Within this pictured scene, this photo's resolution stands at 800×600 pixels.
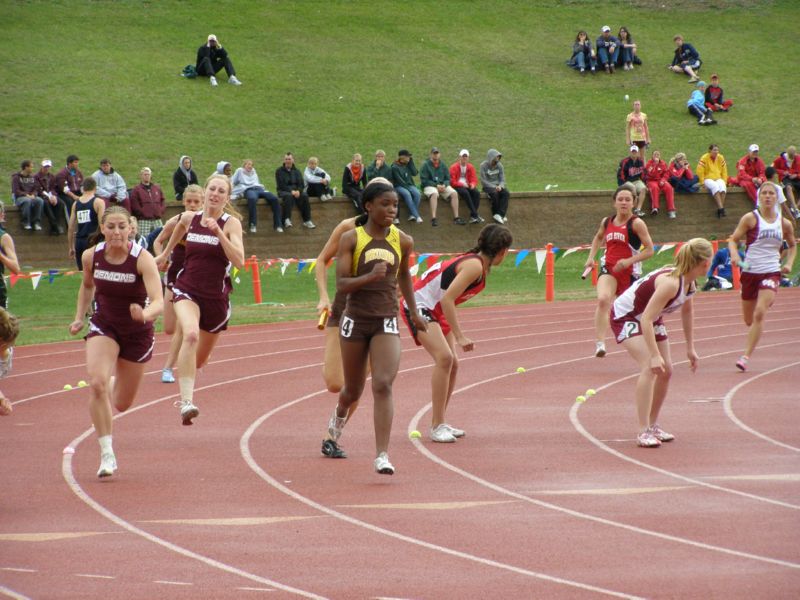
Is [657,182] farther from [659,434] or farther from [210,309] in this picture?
[210,309]

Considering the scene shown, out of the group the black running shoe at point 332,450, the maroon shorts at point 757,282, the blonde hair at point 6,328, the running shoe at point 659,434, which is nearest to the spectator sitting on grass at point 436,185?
the maroon shorts at point 757,282

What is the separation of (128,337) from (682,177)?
23.3m

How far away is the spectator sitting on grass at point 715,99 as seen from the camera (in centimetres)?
3928

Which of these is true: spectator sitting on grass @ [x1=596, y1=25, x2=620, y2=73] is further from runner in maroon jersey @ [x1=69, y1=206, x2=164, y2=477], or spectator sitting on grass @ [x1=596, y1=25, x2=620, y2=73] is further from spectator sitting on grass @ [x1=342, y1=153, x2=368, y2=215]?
runner in maroon jersey @ [x1=69, y1=206, x2=164, y2=477]

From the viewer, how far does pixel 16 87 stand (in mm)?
34656

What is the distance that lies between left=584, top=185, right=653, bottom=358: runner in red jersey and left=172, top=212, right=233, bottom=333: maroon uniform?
5.01 meters

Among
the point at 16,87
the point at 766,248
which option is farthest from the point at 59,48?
the point at 766,248

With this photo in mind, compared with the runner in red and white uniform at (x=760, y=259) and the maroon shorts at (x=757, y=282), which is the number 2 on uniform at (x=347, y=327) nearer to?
the runner in red and white uniform at (x=760, y=259)

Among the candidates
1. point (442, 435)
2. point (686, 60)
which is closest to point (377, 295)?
point (442, 435)

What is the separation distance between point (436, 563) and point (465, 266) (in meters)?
3.54

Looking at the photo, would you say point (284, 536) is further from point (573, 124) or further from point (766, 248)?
point (573, 124)

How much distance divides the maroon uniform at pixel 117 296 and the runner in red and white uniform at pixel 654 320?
11.2ft

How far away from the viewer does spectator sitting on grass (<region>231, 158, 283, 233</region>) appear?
2556 centimetres

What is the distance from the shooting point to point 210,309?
9.49 m
